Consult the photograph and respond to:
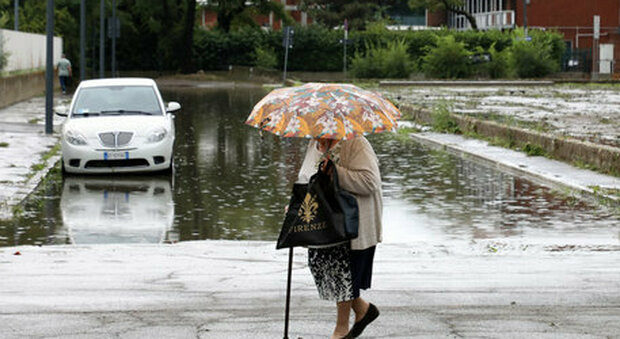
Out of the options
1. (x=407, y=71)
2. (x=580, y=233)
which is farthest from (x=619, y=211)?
(x=407, y=71)

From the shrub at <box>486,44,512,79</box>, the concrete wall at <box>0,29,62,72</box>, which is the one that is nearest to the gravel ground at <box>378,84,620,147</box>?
the concrete wall at <box>0,29,62,72</box>

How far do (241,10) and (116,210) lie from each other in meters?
65.1

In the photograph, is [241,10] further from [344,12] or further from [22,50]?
[22,50]

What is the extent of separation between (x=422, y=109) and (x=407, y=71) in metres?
35.0

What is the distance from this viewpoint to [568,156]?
19156 mm

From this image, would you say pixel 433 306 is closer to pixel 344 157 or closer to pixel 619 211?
pixel 344 157

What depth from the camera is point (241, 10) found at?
3066 inches

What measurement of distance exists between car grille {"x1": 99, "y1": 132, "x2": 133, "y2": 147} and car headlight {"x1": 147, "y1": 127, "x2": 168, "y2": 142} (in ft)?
0.96

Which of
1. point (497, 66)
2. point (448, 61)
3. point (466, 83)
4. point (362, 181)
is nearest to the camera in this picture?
point (362, 181)

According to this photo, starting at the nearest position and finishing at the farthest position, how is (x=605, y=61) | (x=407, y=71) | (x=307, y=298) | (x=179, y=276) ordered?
1. (x=307, y=298)
2. (x=179, y=276)
3. (x=407, y=71)
4. (x=605, y=61)

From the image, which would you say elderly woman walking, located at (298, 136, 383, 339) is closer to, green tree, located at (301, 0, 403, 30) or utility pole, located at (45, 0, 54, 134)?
utility pole, located at (45, 0, 54, 134)

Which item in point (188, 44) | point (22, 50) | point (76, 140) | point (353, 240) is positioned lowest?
point (76, 140)

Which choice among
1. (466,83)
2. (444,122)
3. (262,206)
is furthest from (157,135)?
(466,83)

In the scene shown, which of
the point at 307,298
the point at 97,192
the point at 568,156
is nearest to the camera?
the point at 307,298
